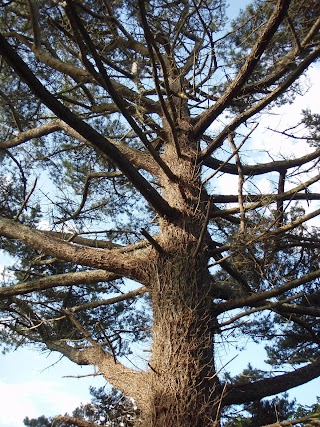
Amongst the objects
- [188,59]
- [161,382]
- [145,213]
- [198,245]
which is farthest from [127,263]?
[188,59]

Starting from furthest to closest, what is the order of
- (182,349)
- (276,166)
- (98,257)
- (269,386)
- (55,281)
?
(276,166)
(55,281)
(98,257)
(269,386)
(182,349)

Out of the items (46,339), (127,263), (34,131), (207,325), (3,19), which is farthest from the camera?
(3,19)

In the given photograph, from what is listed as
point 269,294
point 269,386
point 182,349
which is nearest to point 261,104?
point 269,294

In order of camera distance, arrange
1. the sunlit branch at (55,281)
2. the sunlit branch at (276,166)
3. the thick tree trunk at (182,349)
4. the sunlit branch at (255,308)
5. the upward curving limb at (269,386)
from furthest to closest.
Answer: the sunlit branch at (276,166), the sunlit branch at (55,281), the upward curving limb at (269,386), the sunlit branch at (255,308), the thick tree trunk at (182,349)

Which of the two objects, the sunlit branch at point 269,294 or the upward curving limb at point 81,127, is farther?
the sunlit branch at point 269,294

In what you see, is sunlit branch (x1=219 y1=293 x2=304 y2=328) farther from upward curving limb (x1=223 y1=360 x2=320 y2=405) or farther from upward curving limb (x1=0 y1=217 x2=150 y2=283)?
upward curving limb (x1=0 y1=217 x2=150 y2=283)

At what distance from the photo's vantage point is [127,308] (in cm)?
546

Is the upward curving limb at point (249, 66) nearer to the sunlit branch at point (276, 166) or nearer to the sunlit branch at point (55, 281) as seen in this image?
the sunlit branch at point (276, 166)

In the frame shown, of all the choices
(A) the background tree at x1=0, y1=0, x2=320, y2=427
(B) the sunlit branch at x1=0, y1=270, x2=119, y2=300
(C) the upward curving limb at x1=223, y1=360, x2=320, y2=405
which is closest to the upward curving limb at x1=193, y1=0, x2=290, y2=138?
(A) the background tree at x1=0, y1=0, x2=320, y2=427

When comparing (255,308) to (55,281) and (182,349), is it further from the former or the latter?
(55,281)

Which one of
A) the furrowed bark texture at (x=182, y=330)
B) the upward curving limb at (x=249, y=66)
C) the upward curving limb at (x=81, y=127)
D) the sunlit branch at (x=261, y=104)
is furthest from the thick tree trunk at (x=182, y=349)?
the upward curving limb at (x=249, y=66)

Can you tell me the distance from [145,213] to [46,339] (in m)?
2.09

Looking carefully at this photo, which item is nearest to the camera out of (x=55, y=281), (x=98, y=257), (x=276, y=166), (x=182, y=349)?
(x=182, y=349)

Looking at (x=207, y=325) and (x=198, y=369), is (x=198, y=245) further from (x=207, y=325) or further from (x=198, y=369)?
(x=198, y=369)
